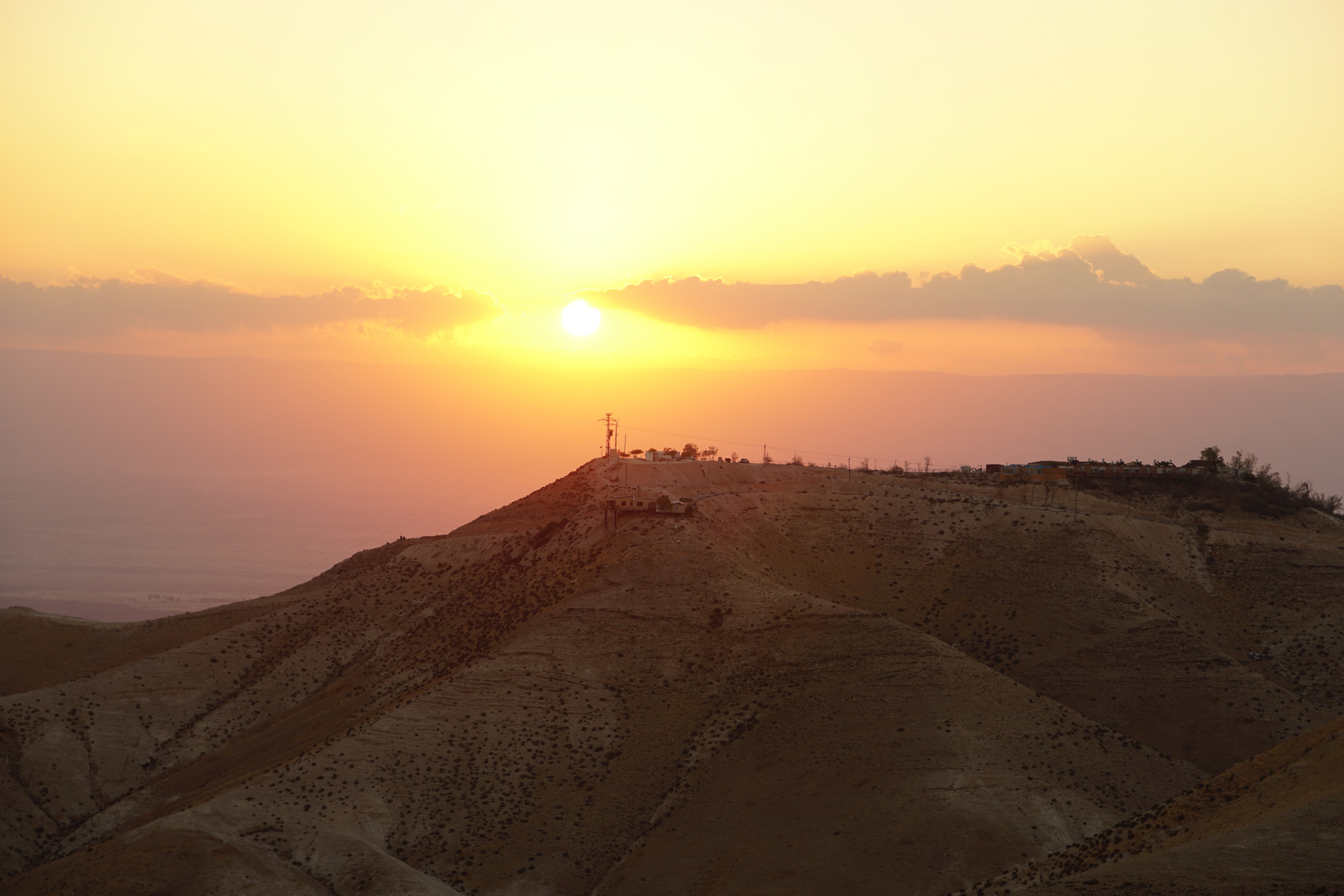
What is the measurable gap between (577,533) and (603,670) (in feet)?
72.4

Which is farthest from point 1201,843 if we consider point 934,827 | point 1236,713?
point 1236,713

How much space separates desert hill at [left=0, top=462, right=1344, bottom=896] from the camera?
175ft

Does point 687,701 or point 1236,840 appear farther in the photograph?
point 687,701

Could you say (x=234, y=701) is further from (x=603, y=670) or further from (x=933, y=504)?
(x=933, y=504)

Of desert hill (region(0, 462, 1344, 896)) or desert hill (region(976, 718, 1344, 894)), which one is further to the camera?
desert hill (region(0, 462, 1344, 896))

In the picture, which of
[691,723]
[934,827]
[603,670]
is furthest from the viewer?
[603,670]

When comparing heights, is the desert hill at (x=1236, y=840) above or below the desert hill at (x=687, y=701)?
above

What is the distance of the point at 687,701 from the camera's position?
2667 inches

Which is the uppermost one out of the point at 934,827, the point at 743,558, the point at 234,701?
the point at 743,558

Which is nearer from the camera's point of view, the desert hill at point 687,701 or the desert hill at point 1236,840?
the desert hill at point 1236,840

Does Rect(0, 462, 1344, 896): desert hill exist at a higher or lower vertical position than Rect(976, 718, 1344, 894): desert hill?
lower

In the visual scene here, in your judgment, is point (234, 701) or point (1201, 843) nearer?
point (1201, 843)

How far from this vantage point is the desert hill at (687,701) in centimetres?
5328

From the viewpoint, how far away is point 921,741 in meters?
59.2
